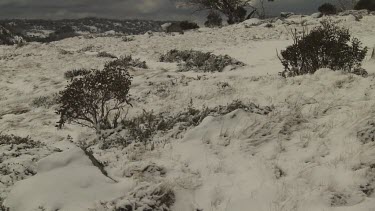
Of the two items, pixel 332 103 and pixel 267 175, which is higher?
pixel 332 103

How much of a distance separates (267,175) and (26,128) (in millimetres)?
7646

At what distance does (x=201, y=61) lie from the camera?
59.9 feet

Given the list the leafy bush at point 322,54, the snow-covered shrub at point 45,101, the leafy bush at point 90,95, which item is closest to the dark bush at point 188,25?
the snow-covered shrub at point 45,101

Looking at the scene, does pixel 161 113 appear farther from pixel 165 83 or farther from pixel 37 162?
pixel 37 162

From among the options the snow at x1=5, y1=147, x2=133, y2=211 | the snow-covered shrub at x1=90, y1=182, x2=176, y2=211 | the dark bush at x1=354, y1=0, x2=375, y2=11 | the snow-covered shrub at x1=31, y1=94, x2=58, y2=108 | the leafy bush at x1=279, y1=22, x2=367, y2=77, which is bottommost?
the snow-covered shrub at x1=31, y1=94, x2=58, y2=108

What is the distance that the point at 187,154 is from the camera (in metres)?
7.10

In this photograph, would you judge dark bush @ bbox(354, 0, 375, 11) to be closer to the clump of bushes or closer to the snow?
the clump of bushes

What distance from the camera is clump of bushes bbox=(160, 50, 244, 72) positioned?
55.2 ft

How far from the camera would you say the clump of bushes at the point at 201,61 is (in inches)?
663

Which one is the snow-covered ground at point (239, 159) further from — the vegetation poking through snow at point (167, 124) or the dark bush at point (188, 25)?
the dark bush at point (188, 25)

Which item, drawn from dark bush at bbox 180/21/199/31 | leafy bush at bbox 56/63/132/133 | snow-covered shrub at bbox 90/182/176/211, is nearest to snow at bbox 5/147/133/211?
snow-covered shrub at bbox 90/182/176/211

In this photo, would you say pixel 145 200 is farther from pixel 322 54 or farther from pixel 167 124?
pixel 322 54

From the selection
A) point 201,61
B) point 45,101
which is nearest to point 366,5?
point 201,61

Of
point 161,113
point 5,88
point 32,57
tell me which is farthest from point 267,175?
point 32,57
